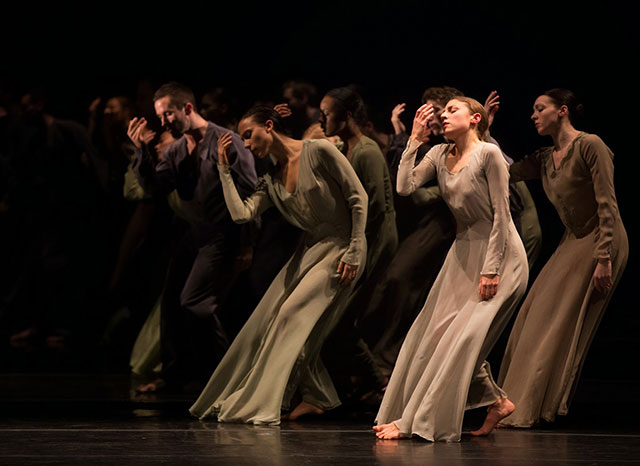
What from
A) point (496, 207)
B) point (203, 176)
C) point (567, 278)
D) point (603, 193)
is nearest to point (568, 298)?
point (567, 278)

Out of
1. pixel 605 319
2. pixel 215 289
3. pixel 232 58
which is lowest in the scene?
pixel 605 319

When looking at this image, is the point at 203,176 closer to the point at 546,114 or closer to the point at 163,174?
the point at 163,174

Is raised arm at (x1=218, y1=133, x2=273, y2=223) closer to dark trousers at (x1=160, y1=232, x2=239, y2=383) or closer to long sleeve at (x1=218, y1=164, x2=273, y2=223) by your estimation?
long sleeve at (x1=218, y1=164, x2=273, y2=223)

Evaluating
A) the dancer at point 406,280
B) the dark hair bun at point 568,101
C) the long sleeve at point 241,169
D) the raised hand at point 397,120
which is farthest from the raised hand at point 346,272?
the raised hand at point 397,120

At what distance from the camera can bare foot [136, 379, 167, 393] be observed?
805cm

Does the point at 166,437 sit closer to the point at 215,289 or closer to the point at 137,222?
the point at 215,289

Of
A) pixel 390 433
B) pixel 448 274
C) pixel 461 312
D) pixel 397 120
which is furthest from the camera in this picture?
pixel 397 120

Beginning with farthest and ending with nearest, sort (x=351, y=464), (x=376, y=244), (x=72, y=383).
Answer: (x=72, y=383), (x=376, y=244), (x=351, y=464)

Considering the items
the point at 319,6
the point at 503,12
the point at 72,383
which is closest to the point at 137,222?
the point at 72,383

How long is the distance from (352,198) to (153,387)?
1.98m

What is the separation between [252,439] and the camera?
609cm

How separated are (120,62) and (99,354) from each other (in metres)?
2.60

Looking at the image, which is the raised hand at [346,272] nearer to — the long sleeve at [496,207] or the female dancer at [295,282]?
the female dancer at [295,282]

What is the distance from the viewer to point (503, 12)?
10672 millimetres
